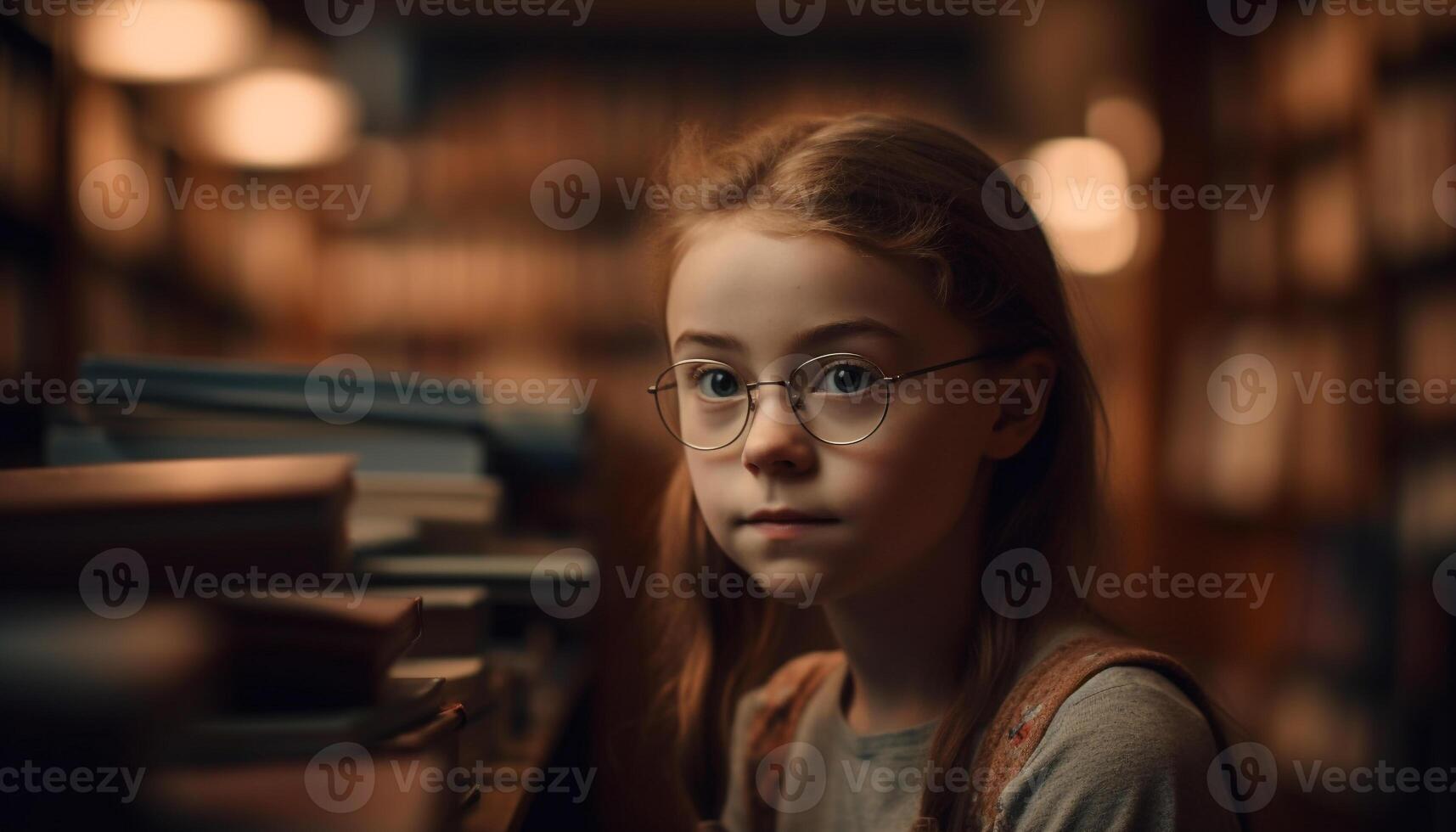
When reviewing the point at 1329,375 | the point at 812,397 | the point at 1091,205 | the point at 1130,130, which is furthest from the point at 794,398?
the point at 1130,130

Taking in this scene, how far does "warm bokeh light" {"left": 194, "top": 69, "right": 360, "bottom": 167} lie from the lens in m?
2.96

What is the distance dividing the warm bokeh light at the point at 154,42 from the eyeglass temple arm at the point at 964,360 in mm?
2053

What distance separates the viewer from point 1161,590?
12.6 ft

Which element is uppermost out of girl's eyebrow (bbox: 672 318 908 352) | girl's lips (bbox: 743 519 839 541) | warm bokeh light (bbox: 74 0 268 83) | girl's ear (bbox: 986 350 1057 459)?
warm bokeh light (bbox: 74 0 268 83)

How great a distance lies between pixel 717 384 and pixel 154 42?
210 cm

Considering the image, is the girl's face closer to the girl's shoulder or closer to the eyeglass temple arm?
the eyeglass temple arm

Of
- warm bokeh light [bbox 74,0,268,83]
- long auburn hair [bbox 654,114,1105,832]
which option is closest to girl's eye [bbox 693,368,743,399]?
long auburn hair [bbox 654,114,1105,832]

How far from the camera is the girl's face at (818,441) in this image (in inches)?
27.1

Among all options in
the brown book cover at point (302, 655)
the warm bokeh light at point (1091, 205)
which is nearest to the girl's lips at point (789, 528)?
the brown book cover at point (302, 655)

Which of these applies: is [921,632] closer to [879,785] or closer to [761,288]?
[879,785]

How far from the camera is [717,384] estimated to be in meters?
0.74

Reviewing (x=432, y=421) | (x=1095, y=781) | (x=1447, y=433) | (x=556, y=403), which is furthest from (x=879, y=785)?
(x=1447, y=433)

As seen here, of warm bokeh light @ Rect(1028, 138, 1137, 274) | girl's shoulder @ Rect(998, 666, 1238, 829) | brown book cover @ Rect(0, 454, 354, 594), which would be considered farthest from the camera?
warm bokeh light @ Rect(1028, 138, 1137, 274)

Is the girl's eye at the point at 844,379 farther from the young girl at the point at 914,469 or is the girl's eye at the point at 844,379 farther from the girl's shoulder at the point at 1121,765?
the girl's shoulder at the point at 1121,765
